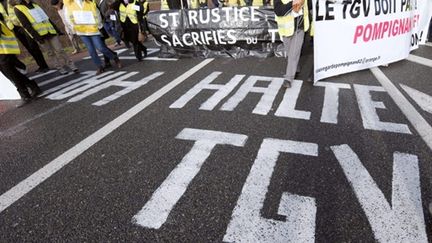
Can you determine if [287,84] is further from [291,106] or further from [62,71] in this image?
[62,71]

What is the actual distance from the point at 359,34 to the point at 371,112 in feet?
5.97

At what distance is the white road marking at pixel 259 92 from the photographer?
4059 mm

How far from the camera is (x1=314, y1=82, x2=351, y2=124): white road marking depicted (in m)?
3.60

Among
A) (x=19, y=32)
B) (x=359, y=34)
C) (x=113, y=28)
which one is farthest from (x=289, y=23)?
(x=113, y=28)

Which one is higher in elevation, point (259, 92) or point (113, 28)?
point (113, 28)

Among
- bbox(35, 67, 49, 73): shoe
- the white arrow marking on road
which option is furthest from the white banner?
bbox(35, 67, 49, 73): shoe

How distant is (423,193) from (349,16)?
10.8 ft

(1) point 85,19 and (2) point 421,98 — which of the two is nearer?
(2) point 421,98

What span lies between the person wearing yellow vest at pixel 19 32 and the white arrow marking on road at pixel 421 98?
7607mm

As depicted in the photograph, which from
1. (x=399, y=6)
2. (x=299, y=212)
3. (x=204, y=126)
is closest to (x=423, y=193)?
(x=299, y=212)

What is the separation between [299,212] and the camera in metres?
2.21

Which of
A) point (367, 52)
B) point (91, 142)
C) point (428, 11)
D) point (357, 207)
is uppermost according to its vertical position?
point (428, 11)

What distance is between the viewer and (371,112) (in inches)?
145

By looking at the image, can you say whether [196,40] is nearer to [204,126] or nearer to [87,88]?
[87,88]
